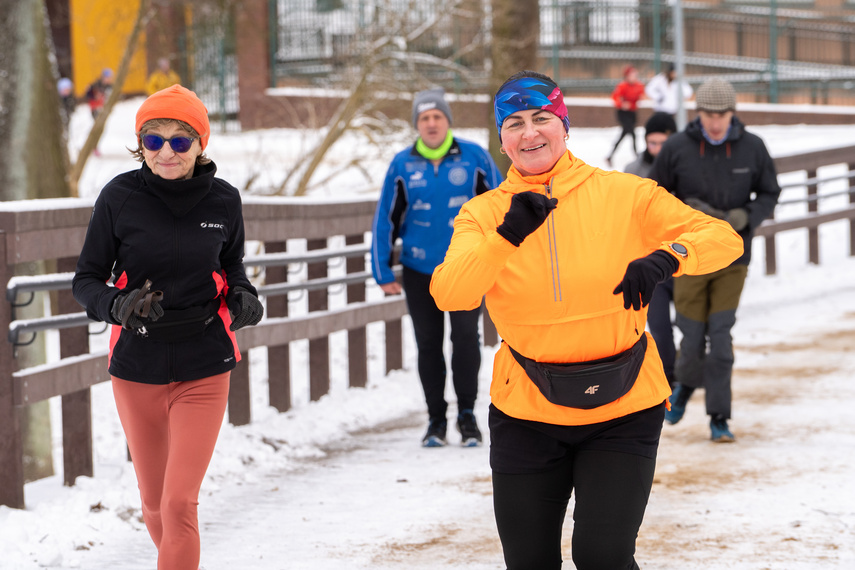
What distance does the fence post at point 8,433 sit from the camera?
5.24 m

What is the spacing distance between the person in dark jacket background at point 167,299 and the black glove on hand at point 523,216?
1.17 meters

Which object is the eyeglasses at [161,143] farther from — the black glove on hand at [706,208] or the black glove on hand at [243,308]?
the black glove on hand at [706,208]

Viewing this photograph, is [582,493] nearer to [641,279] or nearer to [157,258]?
[641,279]

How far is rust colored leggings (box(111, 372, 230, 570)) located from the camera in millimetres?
3764

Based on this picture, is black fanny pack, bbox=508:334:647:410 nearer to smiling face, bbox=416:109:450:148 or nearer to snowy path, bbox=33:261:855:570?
snowy path, bbox=33:261:855:570

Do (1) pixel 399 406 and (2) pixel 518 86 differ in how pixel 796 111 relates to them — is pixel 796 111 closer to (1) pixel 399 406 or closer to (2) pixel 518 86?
(1) pixel 399 406

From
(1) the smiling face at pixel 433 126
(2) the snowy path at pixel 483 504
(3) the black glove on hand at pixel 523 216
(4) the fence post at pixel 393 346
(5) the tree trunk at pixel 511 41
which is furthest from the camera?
(5) the tree trunk at pixel 511 41

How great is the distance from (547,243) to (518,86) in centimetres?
47

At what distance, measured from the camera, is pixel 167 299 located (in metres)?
3.88

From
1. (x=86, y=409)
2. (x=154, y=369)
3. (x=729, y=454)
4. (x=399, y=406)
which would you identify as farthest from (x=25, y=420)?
(x=729, y=454)

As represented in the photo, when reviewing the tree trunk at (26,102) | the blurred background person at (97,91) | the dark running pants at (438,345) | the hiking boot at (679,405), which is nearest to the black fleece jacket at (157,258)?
the dark running pants at (438,345)

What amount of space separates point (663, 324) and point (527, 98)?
13.8ft

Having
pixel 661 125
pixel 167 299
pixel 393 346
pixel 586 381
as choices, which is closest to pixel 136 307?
pixel 167 299

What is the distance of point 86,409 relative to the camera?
5.91m
